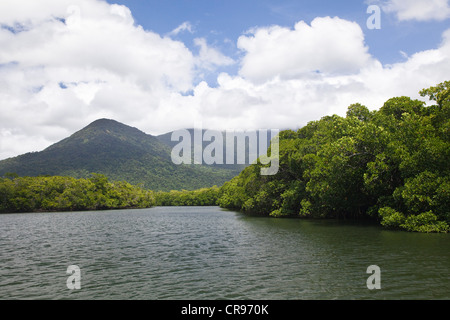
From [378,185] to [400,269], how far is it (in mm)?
21720

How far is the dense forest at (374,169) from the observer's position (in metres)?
32.2

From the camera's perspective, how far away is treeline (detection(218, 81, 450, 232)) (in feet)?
105

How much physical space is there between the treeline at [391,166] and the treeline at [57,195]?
9472cm

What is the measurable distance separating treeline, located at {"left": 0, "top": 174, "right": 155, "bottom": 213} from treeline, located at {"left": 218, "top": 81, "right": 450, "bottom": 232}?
311 feet

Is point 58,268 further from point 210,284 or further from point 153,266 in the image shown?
point 210,284

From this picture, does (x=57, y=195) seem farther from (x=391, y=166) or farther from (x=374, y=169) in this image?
(x=391, y=166)

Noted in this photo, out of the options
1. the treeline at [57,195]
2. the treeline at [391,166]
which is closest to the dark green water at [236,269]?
the treeline at [391,166]

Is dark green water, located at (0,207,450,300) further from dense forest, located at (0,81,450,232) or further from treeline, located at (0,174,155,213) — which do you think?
treeline, located at (0,174,155,213)

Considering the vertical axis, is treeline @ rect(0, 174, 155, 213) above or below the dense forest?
below

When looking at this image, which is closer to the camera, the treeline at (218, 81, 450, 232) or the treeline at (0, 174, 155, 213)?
the treeline at (218, 81, 450, 232)

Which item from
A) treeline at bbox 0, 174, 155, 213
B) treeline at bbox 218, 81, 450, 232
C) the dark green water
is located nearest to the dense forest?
treeline at bbox 218, 81, 450, 232

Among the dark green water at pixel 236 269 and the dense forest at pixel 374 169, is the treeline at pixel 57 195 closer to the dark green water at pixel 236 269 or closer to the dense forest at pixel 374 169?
the dense forest at pixel 374 169

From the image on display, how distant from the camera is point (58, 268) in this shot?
776 inches

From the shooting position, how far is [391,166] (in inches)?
1441
